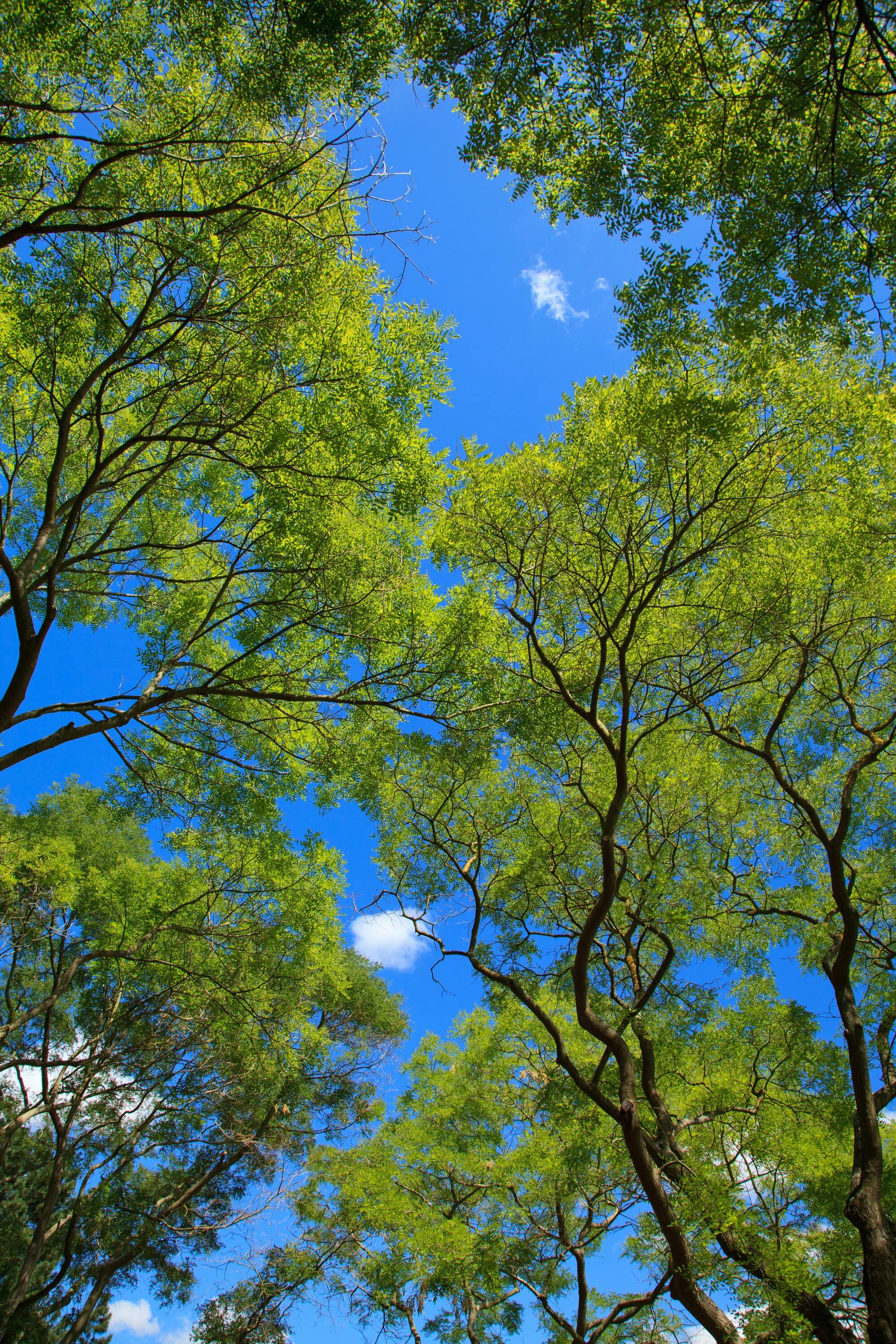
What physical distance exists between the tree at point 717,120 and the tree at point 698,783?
1.13 metres

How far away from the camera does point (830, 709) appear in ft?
28.6

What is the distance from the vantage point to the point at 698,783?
8.33 m

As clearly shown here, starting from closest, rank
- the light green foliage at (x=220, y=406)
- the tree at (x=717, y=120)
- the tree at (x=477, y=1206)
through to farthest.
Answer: the tree at (x=717, y=120)
the light green foliage at (x=220, y=406)
the tree at (x=477, y=1206)

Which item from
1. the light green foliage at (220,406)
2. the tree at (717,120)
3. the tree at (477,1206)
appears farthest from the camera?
the tree at (477,1206)

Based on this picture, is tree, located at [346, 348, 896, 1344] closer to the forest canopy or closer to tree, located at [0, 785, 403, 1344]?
the forest canopy

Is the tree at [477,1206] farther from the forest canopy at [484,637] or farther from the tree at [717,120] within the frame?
the tree at [717,120]

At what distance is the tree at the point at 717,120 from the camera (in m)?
3.80

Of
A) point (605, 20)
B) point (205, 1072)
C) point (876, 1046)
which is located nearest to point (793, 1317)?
point (876, 1046)

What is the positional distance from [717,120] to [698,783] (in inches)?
255

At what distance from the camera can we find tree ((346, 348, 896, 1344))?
5484 millimetres

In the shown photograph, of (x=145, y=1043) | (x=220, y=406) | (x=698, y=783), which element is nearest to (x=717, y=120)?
(x=220, y=406)

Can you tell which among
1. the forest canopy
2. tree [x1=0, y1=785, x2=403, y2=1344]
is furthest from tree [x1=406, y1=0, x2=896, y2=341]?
tree [x1=0, y1=785, x2=403, y2=1344]

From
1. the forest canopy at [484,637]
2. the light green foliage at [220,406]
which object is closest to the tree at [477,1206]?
the forest canopy at [484,637]

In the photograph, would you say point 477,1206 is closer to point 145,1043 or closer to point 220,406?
point 145,1043
